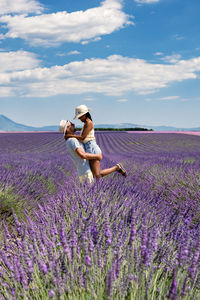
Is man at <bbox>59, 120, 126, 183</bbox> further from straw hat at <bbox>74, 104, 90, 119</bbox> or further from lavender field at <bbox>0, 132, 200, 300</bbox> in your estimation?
lavender field at <bbox>0, 132, 200, 300</bbox>

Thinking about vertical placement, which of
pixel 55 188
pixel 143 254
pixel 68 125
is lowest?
pixel 55 188

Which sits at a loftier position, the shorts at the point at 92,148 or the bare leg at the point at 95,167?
the shorts at the point at 92,148

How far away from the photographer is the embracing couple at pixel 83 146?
4.12 metres

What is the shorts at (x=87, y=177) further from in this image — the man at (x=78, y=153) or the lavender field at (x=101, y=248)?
the lavender field at (x=101, y=248)

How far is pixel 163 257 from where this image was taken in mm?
1745

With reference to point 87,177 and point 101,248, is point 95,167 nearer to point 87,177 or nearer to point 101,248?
point 87,177

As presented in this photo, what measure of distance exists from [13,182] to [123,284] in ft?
11.5

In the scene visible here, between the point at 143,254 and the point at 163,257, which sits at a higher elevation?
the point at 143,254

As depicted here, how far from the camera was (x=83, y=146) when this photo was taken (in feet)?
14.5

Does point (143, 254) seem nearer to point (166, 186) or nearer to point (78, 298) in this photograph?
point (78, 298)

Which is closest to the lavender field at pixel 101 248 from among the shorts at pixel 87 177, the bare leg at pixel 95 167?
the shorts at pixel 87 177

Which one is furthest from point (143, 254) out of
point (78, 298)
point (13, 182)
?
point (13, 182)

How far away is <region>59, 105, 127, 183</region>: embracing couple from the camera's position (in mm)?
4125

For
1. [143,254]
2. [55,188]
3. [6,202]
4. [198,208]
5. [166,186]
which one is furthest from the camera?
[55,188]
